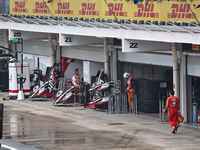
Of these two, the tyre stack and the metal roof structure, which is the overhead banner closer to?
the metal roof structure

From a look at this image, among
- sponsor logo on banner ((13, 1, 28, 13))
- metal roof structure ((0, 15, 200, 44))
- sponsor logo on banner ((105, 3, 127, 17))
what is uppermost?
sponsor logo on banner ((13, 1, 28, 13))

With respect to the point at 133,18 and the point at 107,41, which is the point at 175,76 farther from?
the point at 107,41

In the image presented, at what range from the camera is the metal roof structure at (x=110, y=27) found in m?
19.2

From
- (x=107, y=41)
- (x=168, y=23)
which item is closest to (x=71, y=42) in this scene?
(x=107, y=41)

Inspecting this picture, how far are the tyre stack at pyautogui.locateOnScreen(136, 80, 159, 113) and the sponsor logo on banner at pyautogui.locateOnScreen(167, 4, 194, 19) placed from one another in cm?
551

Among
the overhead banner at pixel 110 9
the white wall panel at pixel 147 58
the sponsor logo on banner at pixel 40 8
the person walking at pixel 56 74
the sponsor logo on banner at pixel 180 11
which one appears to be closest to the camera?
the sponsor logo on banner at pixel 180 11

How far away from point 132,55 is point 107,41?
66.2 inches

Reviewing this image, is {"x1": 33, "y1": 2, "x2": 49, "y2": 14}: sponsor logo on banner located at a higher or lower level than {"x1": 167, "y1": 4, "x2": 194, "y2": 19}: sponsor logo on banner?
higher

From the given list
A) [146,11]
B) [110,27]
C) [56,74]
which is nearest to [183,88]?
[146,11]

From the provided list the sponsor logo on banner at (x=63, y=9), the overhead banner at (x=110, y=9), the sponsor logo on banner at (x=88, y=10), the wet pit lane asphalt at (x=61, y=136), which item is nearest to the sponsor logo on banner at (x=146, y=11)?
the overhead banner at (x=110, y=9)

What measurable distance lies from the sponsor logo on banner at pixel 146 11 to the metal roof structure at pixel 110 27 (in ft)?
0.95

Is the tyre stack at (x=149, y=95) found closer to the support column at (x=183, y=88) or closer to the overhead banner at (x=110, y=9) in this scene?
the support column at (x=183, y=88)

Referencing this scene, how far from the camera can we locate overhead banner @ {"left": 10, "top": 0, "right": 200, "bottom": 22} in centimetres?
1901

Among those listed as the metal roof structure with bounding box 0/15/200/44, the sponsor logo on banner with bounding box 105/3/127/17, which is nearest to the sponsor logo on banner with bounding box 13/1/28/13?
the metal roof structure with bounding box 0/15/200/44
